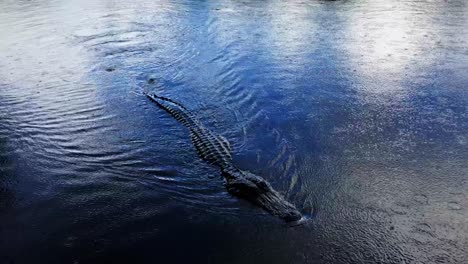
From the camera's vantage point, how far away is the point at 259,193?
471 centimetres

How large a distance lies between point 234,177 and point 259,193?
428mm

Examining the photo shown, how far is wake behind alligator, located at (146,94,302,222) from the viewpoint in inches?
177

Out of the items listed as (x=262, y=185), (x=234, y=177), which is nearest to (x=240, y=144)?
(x=234, y=177)

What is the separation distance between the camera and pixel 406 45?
1013 centimetres

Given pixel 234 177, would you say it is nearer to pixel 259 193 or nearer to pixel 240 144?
pixel 259 193

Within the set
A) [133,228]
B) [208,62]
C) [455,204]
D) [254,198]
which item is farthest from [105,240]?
[208,62]

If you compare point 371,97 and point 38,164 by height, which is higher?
point 38,164

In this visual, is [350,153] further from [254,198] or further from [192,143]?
[192,143]

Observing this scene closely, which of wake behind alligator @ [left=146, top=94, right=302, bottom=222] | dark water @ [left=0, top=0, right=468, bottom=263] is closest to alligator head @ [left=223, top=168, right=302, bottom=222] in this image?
wake behind alligator @ [left=146, top=94, right=302, bottom=222]

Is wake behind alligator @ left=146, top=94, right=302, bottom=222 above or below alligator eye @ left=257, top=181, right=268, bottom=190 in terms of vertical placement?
below

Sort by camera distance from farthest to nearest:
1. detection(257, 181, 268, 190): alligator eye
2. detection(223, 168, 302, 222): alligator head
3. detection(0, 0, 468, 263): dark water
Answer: detection(257, 181, 268, 190): alligator eye, detection(223, 168, 302, 222): alligator head, detection(0, 0, 468, 263): dark water

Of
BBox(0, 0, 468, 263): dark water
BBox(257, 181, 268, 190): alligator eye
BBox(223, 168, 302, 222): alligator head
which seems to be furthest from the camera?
BBox(257, 181, 268, 190): alligator eye

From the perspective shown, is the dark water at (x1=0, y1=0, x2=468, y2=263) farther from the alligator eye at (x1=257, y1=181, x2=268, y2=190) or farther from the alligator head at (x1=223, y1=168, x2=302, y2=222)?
the alligator eye at (x1=257, y1=181, x2=268, y2=190)

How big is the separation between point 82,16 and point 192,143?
10.9 metres
